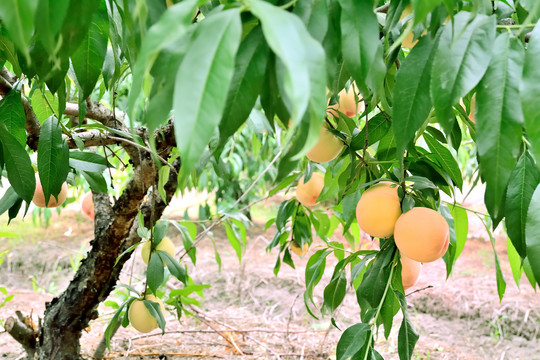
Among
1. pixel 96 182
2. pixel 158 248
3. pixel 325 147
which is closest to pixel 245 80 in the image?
pixel 325 147

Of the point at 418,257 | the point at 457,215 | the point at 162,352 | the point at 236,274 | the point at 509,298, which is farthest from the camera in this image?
the point at 236,274

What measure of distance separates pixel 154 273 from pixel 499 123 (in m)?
0.72

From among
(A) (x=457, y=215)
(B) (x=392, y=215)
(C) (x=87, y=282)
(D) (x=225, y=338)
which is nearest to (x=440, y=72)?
(B) (x=392, y=215)

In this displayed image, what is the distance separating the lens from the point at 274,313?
2359 mm

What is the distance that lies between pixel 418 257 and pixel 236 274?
7.13ft

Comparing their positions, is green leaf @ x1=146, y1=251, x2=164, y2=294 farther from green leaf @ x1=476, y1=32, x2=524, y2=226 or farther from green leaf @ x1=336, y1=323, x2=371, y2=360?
green leaf @ x1=476, y1=32, x2=524, y2=226

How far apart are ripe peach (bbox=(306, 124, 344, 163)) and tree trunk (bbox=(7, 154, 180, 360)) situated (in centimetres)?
51

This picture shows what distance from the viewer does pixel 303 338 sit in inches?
71.6

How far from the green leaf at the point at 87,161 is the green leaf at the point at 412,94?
0.55m

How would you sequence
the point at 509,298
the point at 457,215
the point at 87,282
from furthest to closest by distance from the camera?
the point at 509,298, the point at 87,282, the point at 457,215

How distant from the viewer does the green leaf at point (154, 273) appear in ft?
3.00

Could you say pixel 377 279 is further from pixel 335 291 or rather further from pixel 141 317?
pixel 141 317

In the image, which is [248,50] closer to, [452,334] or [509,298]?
[452,334]

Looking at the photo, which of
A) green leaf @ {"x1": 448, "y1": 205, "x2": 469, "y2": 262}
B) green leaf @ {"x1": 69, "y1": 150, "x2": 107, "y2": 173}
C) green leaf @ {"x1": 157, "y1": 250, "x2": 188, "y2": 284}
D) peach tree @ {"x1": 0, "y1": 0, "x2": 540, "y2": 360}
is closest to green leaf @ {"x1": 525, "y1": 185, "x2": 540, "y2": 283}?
peach tree @ {"x1": 0, "y1": 0, "x2": 540, "y2": 360}
